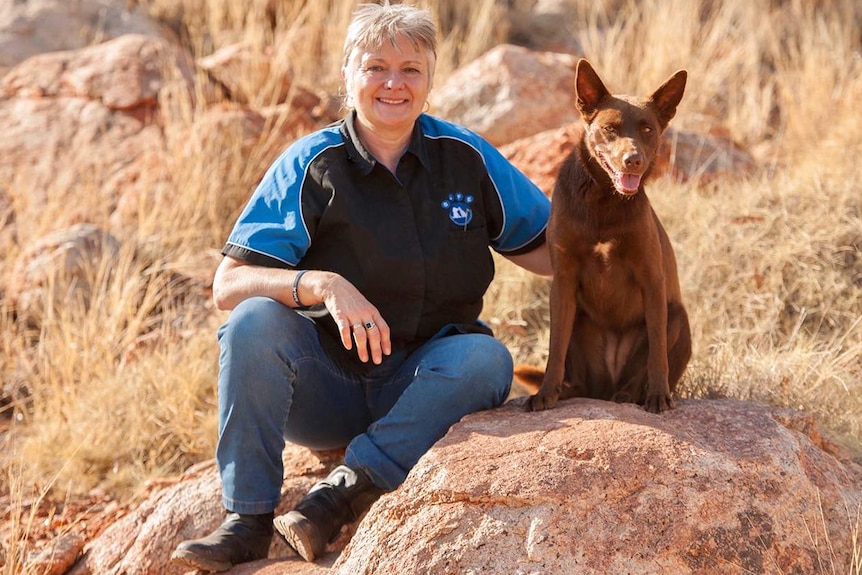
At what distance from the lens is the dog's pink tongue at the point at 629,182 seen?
314 centimetres

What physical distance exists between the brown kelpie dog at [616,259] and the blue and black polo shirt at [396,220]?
0.33 meters

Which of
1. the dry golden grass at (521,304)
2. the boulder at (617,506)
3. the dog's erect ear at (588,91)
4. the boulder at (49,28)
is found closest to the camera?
the boulder at (617,506)

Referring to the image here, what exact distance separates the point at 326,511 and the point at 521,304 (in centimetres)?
236

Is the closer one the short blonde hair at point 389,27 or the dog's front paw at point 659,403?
the dog's front paw at point 659,403

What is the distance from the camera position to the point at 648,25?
28.5ft

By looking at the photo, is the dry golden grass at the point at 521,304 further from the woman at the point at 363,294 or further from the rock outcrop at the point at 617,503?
the woman at the point at 363,294

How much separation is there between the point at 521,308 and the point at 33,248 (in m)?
2.94

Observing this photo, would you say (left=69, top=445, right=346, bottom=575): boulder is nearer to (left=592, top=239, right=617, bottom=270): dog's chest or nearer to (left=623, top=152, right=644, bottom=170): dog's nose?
(left=592, top=239, right=617, bottom=270): dog's chest

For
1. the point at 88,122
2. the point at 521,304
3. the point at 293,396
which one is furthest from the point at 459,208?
the point at 88,122

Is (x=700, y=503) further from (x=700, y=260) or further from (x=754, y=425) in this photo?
(x=700, y=260)

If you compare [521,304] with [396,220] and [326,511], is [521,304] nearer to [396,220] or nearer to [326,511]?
[396,220]

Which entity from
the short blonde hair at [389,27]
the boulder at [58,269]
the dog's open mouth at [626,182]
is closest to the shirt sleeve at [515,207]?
the short blonde hair at [389,27]

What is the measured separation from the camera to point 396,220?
351 cm

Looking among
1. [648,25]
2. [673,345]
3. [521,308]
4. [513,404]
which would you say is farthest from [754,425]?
[648,25]
